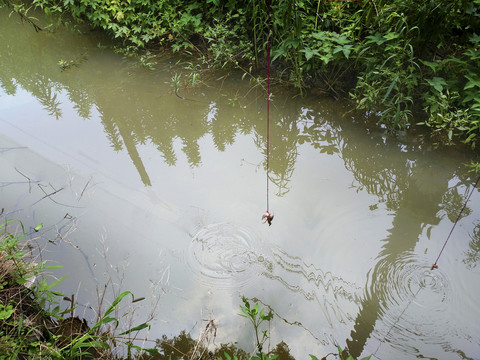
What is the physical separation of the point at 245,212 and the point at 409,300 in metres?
1.26

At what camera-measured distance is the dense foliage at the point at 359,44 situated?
115 inches

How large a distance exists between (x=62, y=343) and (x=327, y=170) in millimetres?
2333

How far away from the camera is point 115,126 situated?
3.75 meters

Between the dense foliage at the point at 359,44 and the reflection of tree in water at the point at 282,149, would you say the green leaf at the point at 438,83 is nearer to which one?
the dense foliage at the point at 359,44

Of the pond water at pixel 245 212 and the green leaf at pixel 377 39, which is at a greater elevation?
the green leaf at pixel 377 39

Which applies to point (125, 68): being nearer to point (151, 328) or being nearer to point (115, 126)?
point (115, 126)

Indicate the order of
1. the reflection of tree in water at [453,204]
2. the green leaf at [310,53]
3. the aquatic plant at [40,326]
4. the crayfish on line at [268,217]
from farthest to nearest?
1. the green leaf at [310,53]
2. the reflection of tree in water at [453,204]
3. the crayfish on line at [268,217]
4. the aquatic plant at [40,326]

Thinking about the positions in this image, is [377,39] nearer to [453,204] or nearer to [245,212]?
[453,204]

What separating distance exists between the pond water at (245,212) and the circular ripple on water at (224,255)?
10mm

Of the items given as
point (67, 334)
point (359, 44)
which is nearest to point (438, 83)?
point (359, 44)

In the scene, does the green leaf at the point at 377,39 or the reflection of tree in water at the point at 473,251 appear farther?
the green leaf at the point at 377,39

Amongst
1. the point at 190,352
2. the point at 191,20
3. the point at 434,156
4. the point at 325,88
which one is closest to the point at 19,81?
the point at 191,20

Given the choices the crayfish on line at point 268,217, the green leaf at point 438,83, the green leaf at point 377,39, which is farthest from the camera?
the green leaf at point 377,39

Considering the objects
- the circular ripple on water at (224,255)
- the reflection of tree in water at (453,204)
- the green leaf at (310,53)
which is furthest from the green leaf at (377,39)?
the circular ripple on water at (224,255)
